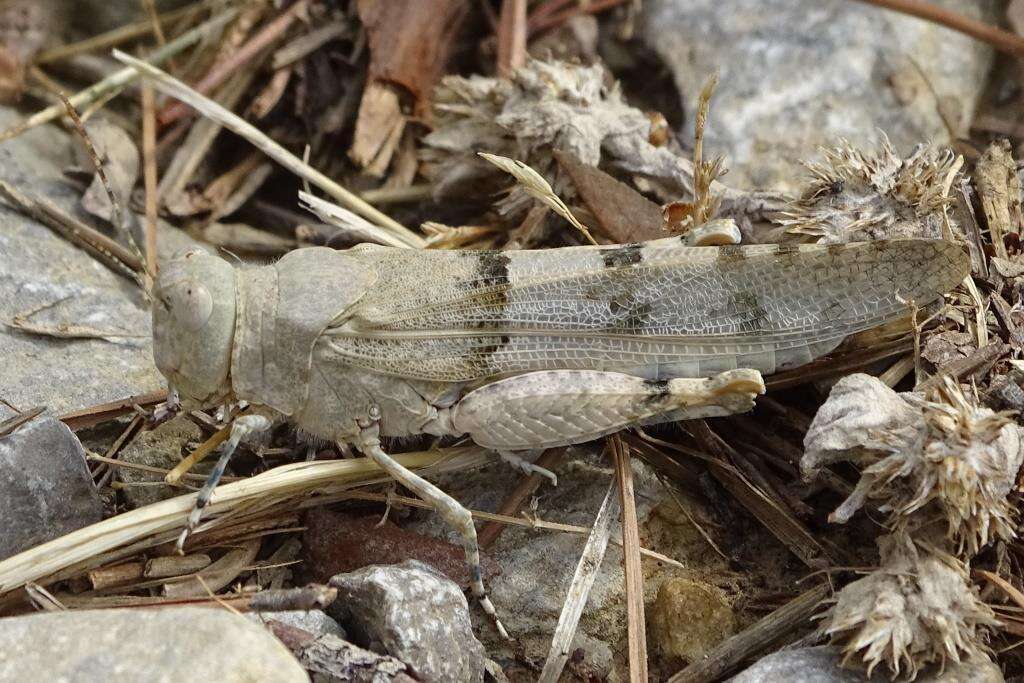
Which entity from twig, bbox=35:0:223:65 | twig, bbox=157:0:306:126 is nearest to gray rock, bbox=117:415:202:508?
twig, bbox=157:0:306:126

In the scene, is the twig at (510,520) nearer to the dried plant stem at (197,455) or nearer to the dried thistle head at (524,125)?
the dried plant stem at (197,455)

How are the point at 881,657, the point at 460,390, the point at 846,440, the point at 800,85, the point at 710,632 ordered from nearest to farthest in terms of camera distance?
the point at 881,657
the point at 846,440
the point at 710,632
the point at 460,390
the point at 800,85

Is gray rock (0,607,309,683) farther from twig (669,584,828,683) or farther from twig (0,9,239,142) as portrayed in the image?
twig (0,9,239,142)

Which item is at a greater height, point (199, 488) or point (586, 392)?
point (586, 392)

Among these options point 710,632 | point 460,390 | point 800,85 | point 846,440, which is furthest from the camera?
point 800,85

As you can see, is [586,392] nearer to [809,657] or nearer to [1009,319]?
[809,657]

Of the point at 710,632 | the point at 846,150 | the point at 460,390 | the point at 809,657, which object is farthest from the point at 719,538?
the point at 846,150

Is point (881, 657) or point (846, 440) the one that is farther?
point (846, 440)
